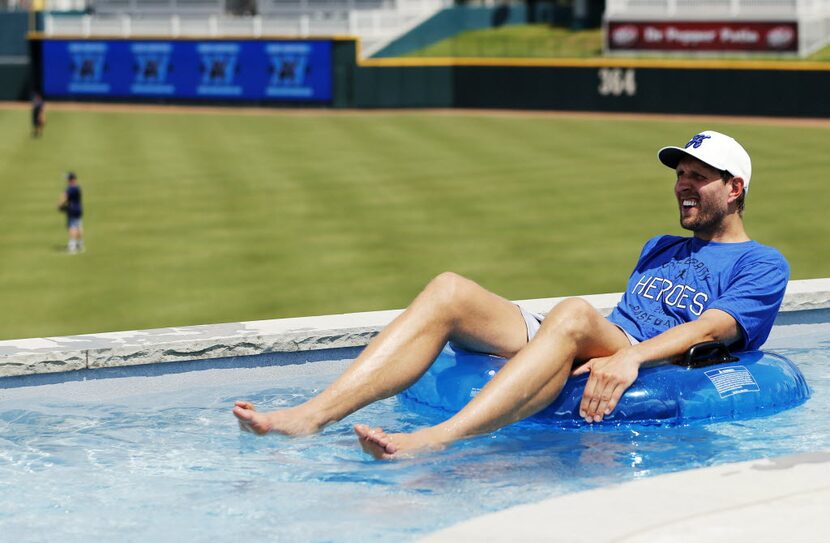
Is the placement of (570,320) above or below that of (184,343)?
above

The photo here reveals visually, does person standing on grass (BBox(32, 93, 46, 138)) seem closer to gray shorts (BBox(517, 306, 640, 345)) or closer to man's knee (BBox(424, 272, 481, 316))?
gray shorts (BBox(517, 306, 640, 345))

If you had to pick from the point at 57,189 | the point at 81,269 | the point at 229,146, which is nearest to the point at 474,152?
the point at 229,146

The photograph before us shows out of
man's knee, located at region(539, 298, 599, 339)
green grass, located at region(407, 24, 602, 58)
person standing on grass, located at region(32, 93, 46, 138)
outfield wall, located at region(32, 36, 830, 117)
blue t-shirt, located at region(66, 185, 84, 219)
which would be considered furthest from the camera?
green grass, located at region(407, 24, 602, 58)

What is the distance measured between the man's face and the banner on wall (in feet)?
107

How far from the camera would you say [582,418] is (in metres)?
6.60

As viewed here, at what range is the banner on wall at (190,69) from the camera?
129ft

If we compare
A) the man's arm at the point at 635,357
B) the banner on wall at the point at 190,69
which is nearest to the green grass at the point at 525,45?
the banner on wall at the point at 190,69

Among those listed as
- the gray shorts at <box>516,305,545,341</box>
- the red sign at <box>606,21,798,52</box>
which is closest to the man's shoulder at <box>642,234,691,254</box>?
the gray shorts at <box>516,305,545,341</box>

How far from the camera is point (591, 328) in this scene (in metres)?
6.36

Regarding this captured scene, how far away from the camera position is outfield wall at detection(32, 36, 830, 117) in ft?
110

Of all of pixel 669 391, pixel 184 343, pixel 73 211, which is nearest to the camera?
pixel 669 391

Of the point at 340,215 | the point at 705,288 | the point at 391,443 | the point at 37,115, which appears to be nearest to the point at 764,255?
the point at 705,288

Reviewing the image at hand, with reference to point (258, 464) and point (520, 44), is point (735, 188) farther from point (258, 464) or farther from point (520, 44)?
point (520, 44)

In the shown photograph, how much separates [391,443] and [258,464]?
69 cm
